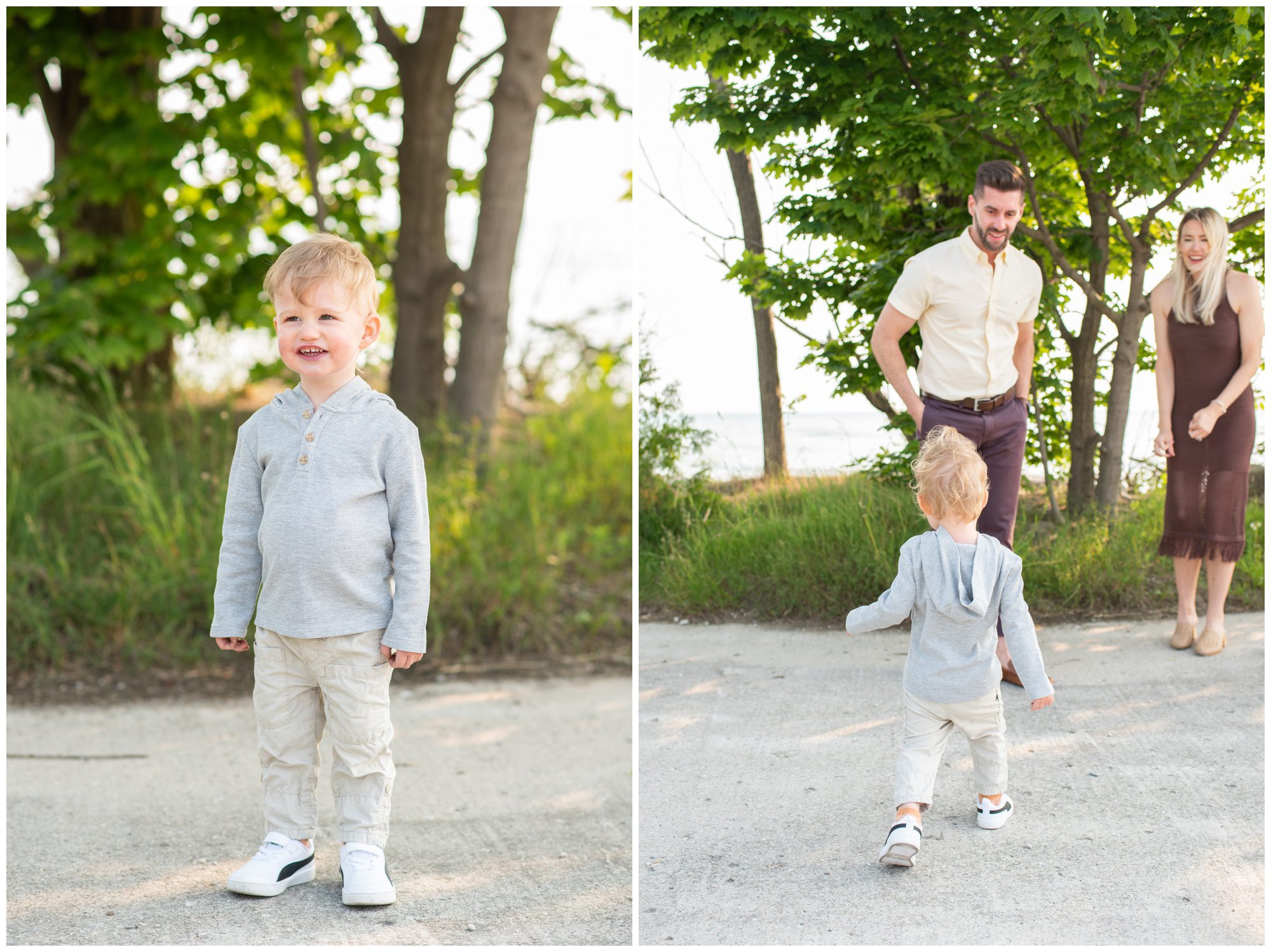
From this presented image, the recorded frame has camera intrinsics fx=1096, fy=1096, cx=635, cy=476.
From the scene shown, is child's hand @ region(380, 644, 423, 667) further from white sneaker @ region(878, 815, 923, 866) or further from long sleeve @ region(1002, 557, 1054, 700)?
long sleeve @ region(1002, 557, 1054, 700)

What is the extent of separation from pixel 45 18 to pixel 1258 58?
590 centimetres

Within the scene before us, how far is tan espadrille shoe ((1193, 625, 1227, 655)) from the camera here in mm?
3982

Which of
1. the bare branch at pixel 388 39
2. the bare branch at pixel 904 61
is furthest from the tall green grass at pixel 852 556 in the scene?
the bare branch at pixel 388 39

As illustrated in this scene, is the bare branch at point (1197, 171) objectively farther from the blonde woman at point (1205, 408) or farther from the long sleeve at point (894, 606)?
the long sleeve at point (894, 606)

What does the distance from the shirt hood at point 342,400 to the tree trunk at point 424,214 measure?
11.7 feet

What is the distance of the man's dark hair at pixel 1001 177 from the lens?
2.97 meters

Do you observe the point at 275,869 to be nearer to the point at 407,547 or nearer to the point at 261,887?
the point at 261,887

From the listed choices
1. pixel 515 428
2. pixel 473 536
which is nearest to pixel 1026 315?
pixel 473 536

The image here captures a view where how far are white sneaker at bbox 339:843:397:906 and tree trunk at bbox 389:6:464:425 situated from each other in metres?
3.71

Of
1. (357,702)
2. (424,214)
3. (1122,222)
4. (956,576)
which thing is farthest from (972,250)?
(424,214)

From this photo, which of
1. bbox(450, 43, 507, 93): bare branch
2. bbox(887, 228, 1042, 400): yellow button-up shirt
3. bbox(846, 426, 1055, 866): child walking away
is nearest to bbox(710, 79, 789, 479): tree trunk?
bbox(887, 228, 1042, 400): yellow button-up shirt

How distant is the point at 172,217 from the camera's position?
19.7 feet

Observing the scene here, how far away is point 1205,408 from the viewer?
145 inches

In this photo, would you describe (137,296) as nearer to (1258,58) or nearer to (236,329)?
(236,329)
